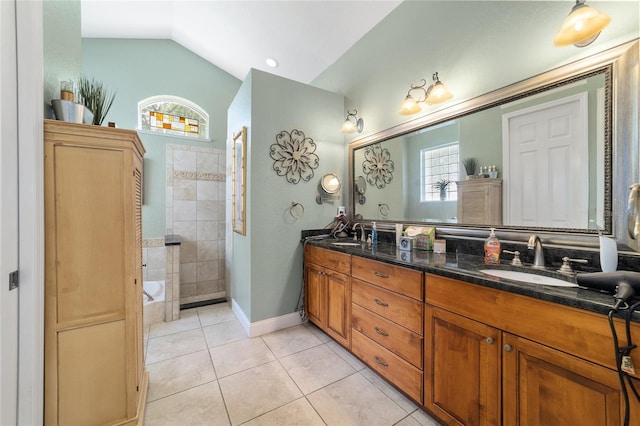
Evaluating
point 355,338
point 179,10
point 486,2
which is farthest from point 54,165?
point 179,10

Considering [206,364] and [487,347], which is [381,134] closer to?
[487,347]

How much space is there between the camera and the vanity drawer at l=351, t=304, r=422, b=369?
54.4 inches

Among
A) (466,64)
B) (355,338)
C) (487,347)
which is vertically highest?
(466,64)

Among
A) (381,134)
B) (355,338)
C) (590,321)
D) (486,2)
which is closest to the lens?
(590,321)

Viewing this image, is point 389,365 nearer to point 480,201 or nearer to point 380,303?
point 380,303

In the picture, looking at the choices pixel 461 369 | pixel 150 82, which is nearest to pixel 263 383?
pixel 461 369

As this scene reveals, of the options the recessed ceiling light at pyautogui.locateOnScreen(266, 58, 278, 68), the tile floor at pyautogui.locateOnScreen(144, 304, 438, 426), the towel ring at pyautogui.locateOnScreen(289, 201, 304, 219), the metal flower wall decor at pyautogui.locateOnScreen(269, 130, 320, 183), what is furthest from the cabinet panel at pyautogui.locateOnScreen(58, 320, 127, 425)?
the recessed ceiling light at pyautogui.locateOnScreen(266, 58, 278, 68)

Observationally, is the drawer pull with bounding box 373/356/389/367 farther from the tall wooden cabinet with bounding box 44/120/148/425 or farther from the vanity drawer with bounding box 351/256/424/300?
the tall wooden cabinet with bounding box 44/120/148/425

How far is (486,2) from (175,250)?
3.45 metres

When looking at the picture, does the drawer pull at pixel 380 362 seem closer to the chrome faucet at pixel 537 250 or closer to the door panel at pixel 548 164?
the chrome faucet at pixel 537 250

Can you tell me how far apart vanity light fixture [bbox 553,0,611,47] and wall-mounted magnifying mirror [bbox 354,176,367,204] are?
5.54ft

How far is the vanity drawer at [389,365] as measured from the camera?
4.56ft

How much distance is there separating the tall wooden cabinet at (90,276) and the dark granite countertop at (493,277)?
4.68 feet

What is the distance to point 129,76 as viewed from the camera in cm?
333
